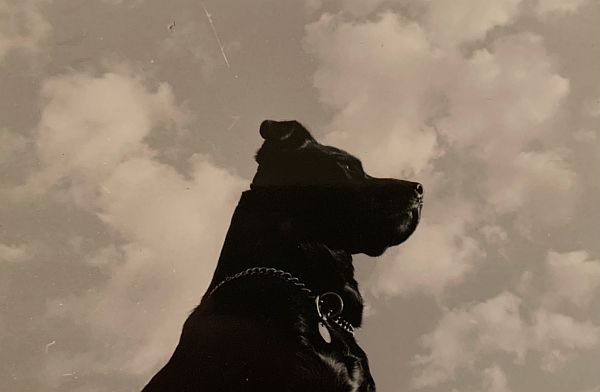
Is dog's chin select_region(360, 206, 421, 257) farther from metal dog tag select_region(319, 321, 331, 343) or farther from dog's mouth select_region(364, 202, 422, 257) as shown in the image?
metal dog tag select_region(319, 321, 331, 343)

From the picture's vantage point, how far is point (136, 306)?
1.16 m

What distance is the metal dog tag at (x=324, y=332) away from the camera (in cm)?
109

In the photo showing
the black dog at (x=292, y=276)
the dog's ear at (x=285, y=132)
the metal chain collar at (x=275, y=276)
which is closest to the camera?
the black dog at (x=292, y=276)

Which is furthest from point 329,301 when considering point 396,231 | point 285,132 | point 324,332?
point 285,132

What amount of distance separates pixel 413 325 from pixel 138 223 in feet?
1.93

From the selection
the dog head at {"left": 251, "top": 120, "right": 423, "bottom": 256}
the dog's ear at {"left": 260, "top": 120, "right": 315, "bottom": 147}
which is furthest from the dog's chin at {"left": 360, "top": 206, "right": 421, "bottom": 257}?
the dog's ear at {"left": 260, "top": 120, "right": 315, "bottom": 147}

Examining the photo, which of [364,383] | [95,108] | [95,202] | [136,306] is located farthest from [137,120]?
[364,383]

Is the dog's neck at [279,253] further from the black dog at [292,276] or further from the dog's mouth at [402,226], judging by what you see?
the dog's mouth at [402,226]

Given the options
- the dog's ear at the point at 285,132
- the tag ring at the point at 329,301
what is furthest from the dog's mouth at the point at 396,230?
the dog's ear at the point at 285,132

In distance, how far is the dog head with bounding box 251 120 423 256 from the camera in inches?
47.0

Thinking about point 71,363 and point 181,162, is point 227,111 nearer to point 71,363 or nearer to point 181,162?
point 181,162

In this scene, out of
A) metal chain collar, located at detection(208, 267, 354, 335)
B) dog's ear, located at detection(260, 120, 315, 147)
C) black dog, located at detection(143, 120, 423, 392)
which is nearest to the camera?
black dog, located at detection(143, 120, 423, 392)

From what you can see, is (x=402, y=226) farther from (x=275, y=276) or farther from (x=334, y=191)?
(x=275, y=276)

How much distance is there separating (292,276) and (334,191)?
200 millimetres
